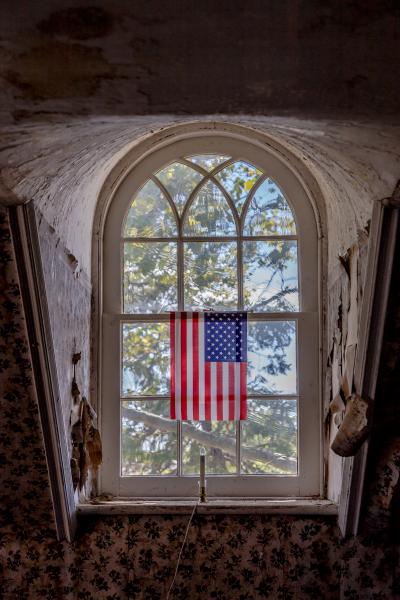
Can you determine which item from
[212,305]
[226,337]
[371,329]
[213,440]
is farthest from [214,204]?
[371,329]

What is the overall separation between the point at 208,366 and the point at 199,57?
6.92 feet

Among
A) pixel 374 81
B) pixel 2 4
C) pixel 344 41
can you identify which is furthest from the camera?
pixel 374 81

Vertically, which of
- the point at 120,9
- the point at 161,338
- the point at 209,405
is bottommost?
the point at 209,405

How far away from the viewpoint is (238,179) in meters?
3.68

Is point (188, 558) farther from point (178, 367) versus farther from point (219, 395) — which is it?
point (178, 367)

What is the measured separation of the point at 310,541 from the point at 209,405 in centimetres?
81

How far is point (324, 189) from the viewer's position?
3.41 m

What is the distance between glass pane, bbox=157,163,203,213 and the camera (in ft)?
12.1

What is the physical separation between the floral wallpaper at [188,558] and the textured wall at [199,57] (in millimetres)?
1690

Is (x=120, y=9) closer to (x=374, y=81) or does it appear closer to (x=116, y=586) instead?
(x=374, y=81)

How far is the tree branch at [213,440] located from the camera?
350 cm

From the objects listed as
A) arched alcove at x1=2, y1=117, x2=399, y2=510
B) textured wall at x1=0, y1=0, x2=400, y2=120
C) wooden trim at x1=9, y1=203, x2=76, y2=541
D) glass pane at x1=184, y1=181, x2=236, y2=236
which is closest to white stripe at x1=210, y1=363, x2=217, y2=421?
arched alcove at x1=2, y1=117, x2=399, y2=510

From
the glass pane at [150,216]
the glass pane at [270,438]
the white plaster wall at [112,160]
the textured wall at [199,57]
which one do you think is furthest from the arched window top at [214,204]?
the textured wall at [199,57]

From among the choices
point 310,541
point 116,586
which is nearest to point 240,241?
point 310,541
